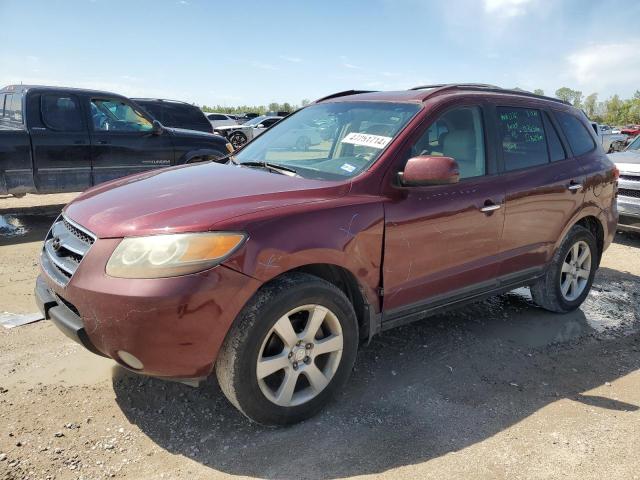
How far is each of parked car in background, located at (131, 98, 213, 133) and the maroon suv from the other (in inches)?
360

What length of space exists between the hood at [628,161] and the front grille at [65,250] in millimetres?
7468

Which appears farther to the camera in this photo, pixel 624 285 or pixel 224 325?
pixel 624 285

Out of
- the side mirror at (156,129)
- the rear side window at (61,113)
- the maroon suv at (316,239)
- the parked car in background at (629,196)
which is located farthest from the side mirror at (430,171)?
the side mirror at (156,129)

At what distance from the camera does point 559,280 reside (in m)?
4.45

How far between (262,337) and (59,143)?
20.4ft

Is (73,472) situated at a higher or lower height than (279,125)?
lower

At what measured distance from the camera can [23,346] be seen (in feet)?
11.8

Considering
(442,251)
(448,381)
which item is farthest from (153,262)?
(448,381)

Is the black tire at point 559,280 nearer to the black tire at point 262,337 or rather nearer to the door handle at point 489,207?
the door handle at point 489,207

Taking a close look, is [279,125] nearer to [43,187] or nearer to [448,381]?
[448,381]

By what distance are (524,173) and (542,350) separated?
1.35m

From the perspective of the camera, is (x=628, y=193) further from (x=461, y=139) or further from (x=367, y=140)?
(x=367, y=140)

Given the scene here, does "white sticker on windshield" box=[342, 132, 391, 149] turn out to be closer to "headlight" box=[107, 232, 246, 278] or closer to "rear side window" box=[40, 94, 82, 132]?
"headlight" box=[107, 232, 246, 278]

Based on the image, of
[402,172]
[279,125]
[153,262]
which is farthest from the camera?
[279,125]
